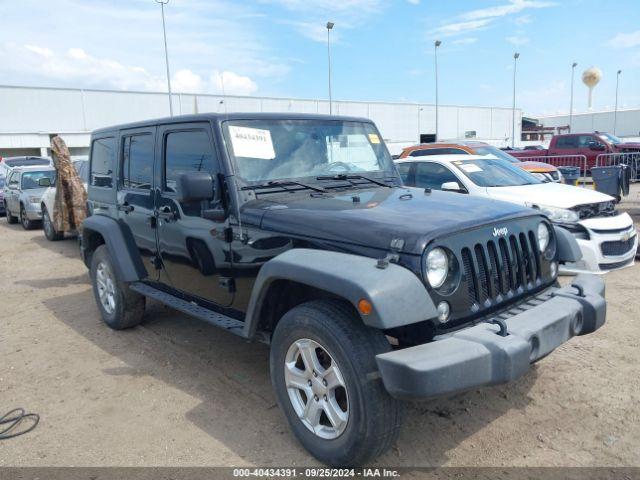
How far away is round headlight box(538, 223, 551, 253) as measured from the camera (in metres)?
3.54

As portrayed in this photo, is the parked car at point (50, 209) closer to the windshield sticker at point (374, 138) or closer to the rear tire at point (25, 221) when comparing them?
the rear tire at point (25, 221)

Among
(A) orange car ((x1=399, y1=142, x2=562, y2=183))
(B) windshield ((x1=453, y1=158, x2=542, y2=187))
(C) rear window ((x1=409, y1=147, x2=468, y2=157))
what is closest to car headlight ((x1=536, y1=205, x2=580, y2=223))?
(B) windshield ((x1=453, y1=158, x2=542, y2=187))

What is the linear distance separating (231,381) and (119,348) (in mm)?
1415

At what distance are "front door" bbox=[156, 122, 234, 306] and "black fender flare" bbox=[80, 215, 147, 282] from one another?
1.32 ft

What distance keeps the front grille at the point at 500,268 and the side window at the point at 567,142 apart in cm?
1916

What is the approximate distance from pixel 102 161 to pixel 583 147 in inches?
758

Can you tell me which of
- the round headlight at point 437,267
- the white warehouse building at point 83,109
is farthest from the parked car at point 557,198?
the white warehouse building at point 83,109

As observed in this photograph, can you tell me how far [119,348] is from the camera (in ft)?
16.0

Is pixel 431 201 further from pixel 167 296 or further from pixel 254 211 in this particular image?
pixel 167 296

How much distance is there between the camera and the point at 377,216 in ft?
10.3

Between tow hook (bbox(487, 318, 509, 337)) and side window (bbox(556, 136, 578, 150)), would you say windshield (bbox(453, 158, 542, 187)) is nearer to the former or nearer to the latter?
tow hook (bbox(487, 318, 509, 337))

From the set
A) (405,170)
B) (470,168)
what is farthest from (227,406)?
(405,170)

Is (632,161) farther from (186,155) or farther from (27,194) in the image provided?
(27,194)

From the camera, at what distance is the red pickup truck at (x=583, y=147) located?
19.7 meters
